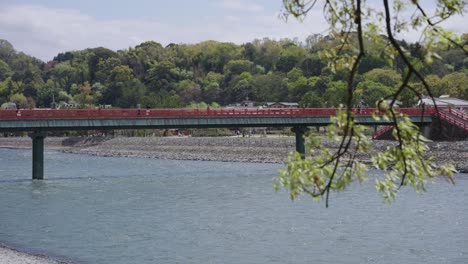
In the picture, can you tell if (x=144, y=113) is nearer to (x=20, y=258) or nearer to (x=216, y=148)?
(x=216, y=148)

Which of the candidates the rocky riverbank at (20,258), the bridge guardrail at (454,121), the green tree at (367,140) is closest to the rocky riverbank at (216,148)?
the bridge guardrail at (454,121)

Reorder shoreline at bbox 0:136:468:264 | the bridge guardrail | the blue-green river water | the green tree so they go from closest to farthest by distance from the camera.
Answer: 1. the green tree
2. the blue-green river water
3. shoreline at bbox 0:136:468:264
4. the bridge guardrail

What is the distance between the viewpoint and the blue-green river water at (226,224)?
27.0 meters

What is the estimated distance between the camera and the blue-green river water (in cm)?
2702

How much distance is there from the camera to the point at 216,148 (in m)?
97.5

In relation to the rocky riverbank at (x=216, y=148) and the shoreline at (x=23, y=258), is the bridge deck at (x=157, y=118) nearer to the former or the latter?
the rocky riverbank at (x=216, y=148)

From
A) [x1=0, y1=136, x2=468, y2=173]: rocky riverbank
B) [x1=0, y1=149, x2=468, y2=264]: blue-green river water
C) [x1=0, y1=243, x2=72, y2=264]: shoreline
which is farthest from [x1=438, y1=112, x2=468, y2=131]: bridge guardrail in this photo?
[x1=0, y1=243, x2=72, y2=264]: shoreline

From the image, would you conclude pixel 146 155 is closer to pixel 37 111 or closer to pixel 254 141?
pixel 254 141

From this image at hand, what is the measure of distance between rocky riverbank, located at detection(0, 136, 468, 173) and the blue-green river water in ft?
56.5

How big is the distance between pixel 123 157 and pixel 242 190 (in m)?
54.9

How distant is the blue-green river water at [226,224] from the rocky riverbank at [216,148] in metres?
17.2

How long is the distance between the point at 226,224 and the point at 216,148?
207 feet

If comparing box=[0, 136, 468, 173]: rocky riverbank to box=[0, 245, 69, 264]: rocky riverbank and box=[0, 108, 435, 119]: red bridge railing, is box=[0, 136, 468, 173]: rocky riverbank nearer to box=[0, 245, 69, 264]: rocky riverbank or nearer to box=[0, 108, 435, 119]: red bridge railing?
box=[0, 108, 435, 119]: red bridge railing

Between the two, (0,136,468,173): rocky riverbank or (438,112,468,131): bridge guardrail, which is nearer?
(0,136,468,173): rocky riverbank
